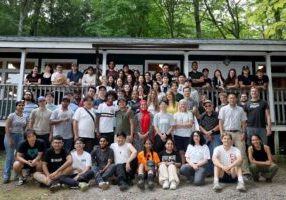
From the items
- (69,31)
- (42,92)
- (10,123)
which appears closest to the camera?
(10,123)

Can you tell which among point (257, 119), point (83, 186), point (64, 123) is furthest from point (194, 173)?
point (64, 123)

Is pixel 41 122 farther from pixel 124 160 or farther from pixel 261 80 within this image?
pixel 261 80

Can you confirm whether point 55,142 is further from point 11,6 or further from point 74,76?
point 11,6

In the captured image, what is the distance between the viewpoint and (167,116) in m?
8.62

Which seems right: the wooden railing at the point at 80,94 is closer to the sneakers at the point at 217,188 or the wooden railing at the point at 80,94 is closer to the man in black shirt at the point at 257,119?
the man in black shirt at the point at 257,119

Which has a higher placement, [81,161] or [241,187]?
[81,161]

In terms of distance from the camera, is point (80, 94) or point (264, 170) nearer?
point (264, 170)

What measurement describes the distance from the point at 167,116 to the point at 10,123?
3622 mm

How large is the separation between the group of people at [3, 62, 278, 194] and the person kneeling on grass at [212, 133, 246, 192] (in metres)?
0.02

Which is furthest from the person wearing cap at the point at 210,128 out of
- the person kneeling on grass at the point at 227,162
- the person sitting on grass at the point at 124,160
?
the person sitting on grass at the point at 124,160

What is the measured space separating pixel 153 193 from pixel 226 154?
1.82 m

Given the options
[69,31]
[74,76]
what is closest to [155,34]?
[69,31]

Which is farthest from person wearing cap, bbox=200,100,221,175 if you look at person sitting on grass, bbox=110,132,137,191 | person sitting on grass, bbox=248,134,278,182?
person sitting on grass, bbox=110,132,137,191

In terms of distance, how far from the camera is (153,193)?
741 cm
